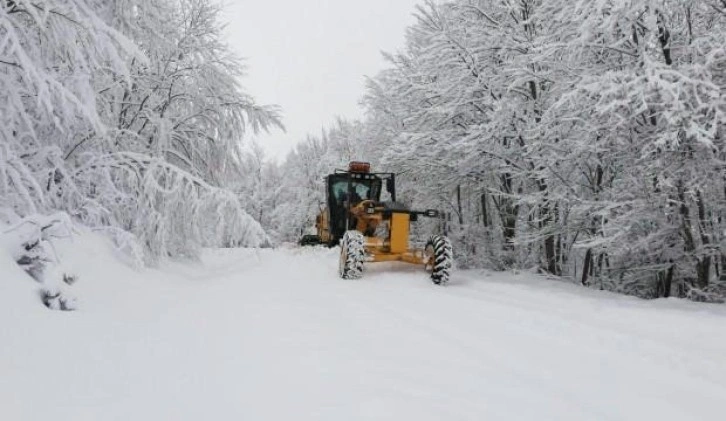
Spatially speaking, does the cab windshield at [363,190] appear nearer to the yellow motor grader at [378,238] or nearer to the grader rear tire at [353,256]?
the yellow motor grader at [378,238]

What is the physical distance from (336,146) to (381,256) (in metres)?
30.2

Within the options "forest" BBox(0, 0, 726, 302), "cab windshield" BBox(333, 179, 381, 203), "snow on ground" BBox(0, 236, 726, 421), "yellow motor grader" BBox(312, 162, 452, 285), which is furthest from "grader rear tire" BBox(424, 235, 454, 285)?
"cab windshield" BBox(333, 179, 381, 203)

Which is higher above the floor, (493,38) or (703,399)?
(493,38)

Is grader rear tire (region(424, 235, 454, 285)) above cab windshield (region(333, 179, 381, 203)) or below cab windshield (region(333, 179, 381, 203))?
below

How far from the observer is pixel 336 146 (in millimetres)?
39156

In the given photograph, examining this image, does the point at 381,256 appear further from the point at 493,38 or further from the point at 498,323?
→ the point at 493,38

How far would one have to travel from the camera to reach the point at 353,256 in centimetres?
894

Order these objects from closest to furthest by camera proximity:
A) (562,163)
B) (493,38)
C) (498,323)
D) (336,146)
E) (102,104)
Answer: (498,323) → (102,104) → (562,163) → (493,38) → (336,146)

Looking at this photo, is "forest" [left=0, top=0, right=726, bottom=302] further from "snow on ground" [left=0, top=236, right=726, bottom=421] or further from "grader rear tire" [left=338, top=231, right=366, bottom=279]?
"grader rear tire" [left=338, top=231, right=366, bottom=279]

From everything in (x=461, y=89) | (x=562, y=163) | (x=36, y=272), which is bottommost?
(x=36, y=272)

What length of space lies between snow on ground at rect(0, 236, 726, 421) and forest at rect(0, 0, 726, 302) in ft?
3.21

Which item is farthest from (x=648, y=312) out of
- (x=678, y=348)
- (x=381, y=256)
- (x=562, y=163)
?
(x=381, y=256)

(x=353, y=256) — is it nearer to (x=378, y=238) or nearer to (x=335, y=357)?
(x=378, y=238)

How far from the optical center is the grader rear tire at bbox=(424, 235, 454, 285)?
8594 mm
